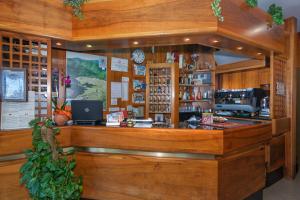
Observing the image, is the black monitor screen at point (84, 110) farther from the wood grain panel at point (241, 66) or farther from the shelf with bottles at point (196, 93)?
the wood grain panel at point (241, 66)

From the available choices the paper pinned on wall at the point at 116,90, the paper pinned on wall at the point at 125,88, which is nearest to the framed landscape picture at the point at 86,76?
the paper pinned on wall at the point at 116,90

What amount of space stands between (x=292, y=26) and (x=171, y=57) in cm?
266

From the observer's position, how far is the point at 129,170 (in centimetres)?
295

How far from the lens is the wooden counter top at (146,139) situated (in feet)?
8.88

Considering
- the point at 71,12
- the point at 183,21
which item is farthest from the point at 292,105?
the point at 71,12

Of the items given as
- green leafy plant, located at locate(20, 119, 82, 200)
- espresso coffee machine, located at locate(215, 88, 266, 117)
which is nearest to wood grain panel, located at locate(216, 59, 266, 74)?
espresso coffee machine, located at locate(215, 88, 266, 117)

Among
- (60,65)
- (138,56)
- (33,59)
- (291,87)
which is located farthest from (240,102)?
(33,59)

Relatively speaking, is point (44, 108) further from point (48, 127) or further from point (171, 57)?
point (171, 57)

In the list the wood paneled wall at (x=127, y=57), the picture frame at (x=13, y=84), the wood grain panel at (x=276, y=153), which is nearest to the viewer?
the picture frame at (x=13, y=84)

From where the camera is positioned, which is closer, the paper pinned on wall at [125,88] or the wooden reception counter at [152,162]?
the wooden reception counter at [152,162]

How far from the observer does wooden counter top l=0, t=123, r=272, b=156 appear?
8.88 ft

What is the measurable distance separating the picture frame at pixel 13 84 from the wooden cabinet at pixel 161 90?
324 centimetres

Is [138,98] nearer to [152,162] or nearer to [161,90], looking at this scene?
[161,90]

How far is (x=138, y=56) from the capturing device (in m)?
5.86
